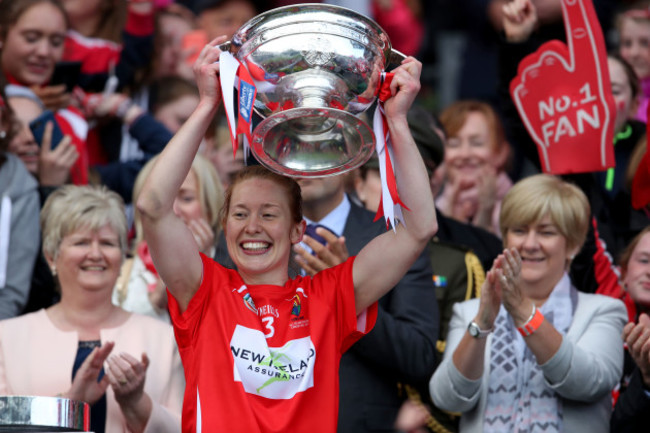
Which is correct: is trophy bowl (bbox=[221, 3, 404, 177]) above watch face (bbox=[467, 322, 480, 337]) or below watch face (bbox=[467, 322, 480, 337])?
above

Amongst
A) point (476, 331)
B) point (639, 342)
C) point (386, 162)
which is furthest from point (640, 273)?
point (386, 162)

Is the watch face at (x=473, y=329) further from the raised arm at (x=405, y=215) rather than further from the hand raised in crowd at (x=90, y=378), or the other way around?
A: the hand raised in crowd at (x=90, y=378)

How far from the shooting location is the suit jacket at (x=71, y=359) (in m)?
4.57

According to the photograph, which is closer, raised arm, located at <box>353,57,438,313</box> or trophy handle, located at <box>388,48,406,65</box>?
raised arm, located at <box>353,57,438,313</box>

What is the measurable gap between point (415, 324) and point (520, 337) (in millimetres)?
464

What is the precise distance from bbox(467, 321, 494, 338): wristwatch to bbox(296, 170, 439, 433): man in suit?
287mm

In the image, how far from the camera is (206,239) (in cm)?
523

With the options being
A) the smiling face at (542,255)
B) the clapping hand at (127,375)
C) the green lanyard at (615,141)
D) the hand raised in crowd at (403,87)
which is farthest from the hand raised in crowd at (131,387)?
the green lanyard at (615,141)

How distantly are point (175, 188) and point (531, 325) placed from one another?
1580 mm

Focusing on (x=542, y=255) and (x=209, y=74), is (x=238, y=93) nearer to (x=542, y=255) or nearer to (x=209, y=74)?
(x=209, y=74)

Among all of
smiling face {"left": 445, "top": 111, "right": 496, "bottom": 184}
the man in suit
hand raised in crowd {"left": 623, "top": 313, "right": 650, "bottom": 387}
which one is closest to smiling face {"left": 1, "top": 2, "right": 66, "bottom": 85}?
the man in suit

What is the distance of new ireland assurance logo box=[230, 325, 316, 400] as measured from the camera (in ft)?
12.0

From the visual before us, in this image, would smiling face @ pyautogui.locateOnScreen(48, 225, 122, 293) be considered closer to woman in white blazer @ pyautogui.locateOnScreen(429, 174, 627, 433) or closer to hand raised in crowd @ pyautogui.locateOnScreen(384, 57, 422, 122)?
woman in white blazer @ pyautogui.locateOnScreen(429, 174, 627, 433)

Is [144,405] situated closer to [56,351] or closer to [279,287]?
[56,351]
